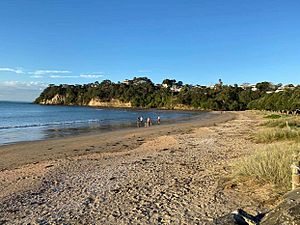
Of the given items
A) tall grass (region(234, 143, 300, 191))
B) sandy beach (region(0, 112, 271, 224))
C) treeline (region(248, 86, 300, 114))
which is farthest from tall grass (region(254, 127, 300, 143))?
treeline (region(248, 86, 300, 114))

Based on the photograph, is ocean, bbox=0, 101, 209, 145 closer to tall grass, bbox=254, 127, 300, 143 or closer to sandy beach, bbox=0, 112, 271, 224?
sandy beach, bbox=0, 112, 271, 224

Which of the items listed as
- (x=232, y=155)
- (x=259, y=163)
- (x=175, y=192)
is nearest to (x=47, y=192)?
(x=175, y=192)

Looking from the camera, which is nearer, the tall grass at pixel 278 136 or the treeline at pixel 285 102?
the tall grass at pixel 278 136

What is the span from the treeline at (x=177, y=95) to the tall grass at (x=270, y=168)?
50427 mm

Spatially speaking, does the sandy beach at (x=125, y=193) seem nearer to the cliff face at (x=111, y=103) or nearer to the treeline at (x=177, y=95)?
the treeline at (x=177, y=95)

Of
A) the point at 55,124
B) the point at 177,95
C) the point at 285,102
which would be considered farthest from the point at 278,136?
the point at 177,95

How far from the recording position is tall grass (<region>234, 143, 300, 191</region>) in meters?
7.14

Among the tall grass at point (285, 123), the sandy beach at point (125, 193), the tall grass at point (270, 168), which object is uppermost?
the tall grass at point (270, 168)

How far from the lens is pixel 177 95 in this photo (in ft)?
475

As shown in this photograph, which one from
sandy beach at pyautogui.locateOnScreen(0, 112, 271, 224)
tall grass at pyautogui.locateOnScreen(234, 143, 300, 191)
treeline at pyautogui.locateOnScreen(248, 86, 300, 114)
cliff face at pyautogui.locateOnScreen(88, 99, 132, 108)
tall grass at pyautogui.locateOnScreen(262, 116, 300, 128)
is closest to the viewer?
sandy beach at pyautogui.locateOnScreen(0, 112, 271, 224)

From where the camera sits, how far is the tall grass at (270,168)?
281 inches

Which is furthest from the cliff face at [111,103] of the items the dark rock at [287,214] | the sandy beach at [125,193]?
the dark rock at [287,214]

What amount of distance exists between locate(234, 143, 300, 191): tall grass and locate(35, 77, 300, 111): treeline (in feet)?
165

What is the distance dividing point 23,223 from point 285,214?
15.3 ft
